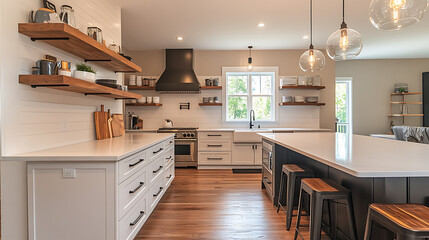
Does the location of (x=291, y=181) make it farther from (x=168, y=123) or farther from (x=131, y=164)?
(x=168, y=123)

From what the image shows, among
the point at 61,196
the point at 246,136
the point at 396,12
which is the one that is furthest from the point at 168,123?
the point at 396,12

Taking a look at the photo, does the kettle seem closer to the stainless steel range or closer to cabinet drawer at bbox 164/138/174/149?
the stainless steel range

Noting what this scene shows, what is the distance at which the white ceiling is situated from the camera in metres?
3.43

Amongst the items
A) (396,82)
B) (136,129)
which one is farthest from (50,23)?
(396,82)

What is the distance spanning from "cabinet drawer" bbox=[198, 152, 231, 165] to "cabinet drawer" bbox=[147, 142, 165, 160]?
6.45ft

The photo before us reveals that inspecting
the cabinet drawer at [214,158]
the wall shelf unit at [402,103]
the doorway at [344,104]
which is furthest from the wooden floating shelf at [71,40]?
the wall shelf unit at [402,103]

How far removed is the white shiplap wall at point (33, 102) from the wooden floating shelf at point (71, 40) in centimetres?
7

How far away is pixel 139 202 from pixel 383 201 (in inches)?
73.1

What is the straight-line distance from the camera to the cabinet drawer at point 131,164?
174 cm

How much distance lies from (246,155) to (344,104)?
3.85 m

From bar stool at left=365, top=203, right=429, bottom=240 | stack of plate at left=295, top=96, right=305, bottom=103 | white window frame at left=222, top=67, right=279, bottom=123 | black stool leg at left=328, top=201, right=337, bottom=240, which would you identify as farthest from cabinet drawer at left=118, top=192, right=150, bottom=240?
stack of plate at left=295, top=96, right=305, bottom=103

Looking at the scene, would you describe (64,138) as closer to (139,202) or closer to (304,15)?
(139,202)

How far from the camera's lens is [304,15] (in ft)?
12.3

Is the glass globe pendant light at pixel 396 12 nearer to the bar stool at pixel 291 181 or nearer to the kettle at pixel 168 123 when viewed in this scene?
the bar stool at pixel 291 181
